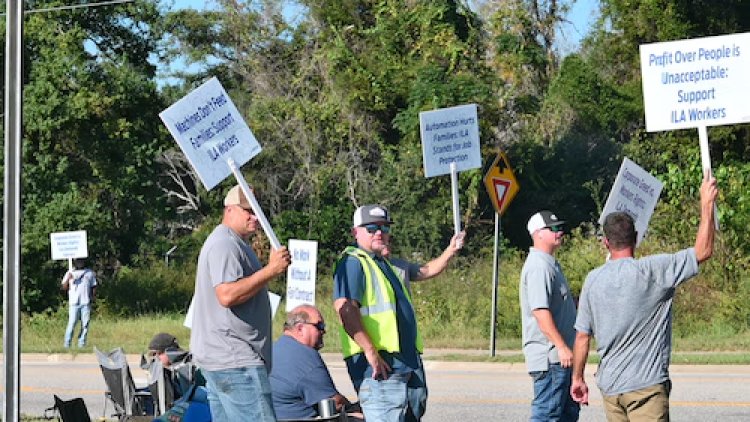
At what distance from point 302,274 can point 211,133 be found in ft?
28.5

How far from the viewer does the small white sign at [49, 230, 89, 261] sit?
965 inches

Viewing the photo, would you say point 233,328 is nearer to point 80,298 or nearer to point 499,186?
point 499,186

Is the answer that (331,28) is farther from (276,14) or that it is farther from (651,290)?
(651,290)

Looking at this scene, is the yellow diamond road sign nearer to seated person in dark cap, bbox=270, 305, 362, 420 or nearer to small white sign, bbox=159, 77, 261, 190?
seated person in dark cap, bbox=270, 305, 362, 420

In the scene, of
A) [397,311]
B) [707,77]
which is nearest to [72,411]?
[397,311]

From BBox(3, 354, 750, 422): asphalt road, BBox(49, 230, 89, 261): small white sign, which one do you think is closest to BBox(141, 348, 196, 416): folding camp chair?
BBox(3, 354, 750, 422): asphalt road

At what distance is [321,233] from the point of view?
34.7 m

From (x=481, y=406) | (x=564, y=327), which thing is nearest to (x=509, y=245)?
(x=481, y=406)

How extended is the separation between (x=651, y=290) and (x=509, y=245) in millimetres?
27244

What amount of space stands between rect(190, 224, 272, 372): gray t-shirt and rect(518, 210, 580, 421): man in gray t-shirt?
7.38ft

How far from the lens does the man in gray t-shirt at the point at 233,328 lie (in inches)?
275

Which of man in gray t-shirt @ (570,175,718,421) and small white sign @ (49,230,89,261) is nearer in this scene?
man in gray t-shirt @ (570,175,718,421)

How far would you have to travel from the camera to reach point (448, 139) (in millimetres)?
13734

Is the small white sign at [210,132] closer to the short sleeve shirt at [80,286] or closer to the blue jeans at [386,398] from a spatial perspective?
the blue jeans at [386,398]
